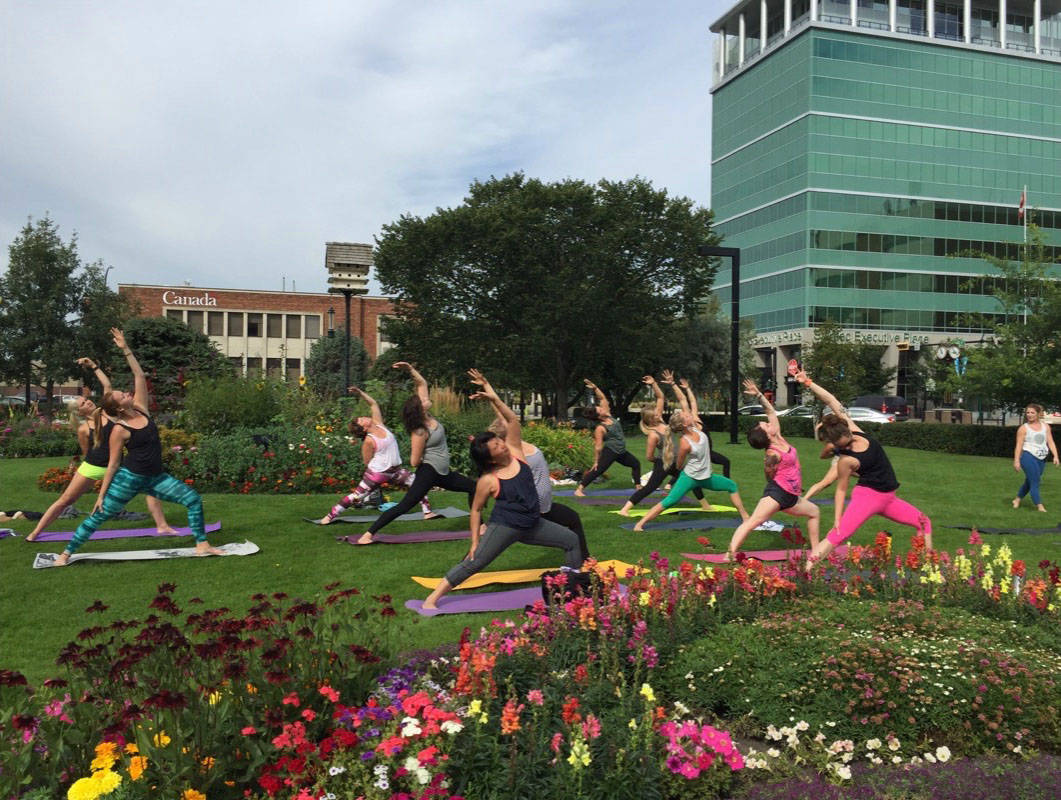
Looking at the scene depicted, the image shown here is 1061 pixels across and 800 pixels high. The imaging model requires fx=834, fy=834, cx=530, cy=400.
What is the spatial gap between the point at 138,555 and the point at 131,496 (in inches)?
29.0

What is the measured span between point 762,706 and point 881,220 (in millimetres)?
71442

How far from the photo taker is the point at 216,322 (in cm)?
7175

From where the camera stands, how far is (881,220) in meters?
68.1

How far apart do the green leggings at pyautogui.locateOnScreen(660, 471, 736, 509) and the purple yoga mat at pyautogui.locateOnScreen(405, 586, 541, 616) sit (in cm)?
348

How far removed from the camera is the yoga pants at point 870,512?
7.54 m

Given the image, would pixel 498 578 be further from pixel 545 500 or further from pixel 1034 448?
pixel 1034 448

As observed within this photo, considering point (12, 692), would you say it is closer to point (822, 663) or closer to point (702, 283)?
point (822, 663)

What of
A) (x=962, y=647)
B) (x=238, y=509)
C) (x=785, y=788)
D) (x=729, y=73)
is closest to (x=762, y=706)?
(x=785, y=788)

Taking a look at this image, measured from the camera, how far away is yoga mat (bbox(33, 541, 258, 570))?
8469 millimetres

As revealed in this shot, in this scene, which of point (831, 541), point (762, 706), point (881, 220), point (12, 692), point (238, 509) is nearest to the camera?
point (12, 692)

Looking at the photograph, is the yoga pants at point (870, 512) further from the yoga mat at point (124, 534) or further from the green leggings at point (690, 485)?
the yoga mat at point (124, 534)

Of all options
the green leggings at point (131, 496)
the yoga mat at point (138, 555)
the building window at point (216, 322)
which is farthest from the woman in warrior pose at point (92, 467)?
the building window at point (216, 322)

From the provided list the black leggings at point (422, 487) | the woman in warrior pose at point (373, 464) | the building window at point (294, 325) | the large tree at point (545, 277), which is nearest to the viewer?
the black leggings at point (422, 487)

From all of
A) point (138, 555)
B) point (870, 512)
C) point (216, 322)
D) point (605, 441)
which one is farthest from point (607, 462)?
point (216, 322)
